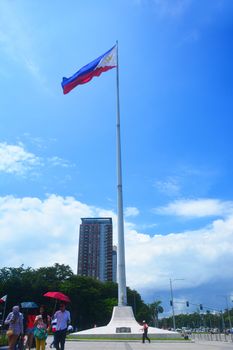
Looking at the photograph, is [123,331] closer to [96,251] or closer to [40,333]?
[40,333]

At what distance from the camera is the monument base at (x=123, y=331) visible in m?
32.4

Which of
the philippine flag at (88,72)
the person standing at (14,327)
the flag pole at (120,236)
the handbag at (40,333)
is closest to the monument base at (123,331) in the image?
the flag pole at (120,236)

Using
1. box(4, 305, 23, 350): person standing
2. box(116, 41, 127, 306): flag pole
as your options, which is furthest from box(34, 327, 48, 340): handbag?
box(116, 41, 127, 306): flag pole

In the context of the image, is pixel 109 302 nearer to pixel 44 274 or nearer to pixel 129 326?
pixel 44 274

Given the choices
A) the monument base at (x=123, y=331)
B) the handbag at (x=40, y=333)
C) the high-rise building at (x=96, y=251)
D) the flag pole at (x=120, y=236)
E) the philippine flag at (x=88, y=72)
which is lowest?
the handbag at (x=40, y=333)

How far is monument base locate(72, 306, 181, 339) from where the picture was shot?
3238 centimetres

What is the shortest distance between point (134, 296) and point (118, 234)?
64.0 metres

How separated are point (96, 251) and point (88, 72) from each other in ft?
350

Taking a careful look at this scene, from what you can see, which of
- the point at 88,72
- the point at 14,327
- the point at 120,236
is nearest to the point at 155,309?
the point at 120,236

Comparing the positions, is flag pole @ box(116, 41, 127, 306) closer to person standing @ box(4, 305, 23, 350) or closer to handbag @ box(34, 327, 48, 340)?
handbag @ box(34, 327, 48, 340)

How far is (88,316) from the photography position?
76188mm

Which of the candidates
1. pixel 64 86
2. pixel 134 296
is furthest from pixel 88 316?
pixel 64 86

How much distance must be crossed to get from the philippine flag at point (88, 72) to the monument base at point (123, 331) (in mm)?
21728

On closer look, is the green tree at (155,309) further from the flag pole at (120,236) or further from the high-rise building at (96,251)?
the flag pole at (120,236)
